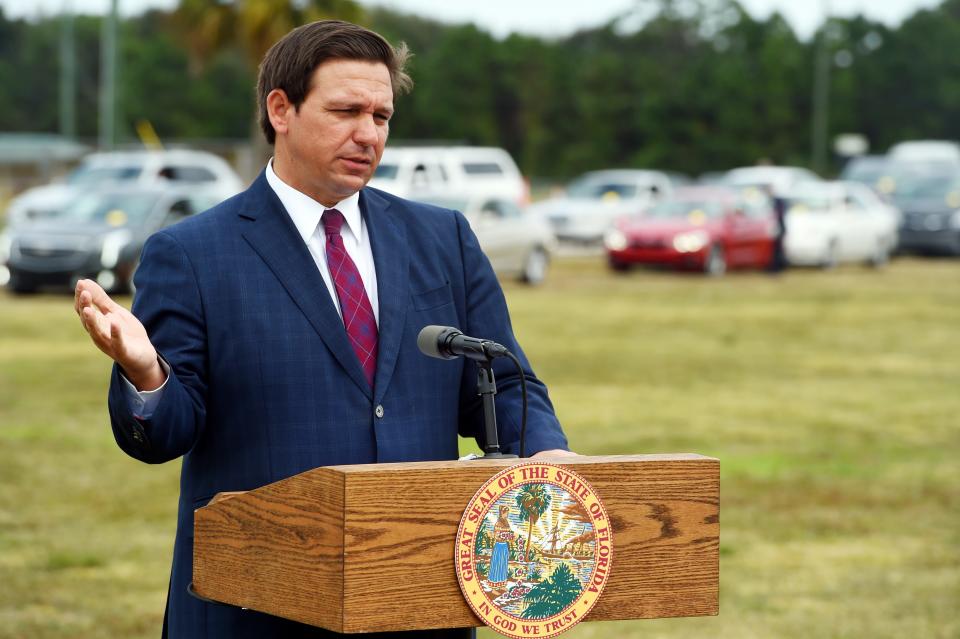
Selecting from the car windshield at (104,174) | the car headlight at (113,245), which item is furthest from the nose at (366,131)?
the car windshield at (104,174)

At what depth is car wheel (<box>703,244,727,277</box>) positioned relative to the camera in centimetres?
2928

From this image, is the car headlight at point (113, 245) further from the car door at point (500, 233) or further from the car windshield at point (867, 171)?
the car windshield at point (867, 171)

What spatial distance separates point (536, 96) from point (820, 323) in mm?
63124

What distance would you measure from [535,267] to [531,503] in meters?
24.3

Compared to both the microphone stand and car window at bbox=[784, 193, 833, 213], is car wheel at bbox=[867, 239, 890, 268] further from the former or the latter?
the microphone stand

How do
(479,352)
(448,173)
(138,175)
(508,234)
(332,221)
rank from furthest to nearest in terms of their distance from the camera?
(448,173), (138,175), (508,234), (332,221), (479,352)

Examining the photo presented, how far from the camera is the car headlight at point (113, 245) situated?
21.8 metres

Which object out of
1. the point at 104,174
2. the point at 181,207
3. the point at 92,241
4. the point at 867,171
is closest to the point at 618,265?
the point at 181,207

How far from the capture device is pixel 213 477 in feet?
10.6

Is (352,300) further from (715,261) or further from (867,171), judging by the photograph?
(867,171)

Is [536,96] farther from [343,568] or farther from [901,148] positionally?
[343,568]

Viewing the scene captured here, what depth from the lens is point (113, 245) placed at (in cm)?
2198

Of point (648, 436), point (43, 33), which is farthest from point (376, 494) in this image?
point (43, 33)

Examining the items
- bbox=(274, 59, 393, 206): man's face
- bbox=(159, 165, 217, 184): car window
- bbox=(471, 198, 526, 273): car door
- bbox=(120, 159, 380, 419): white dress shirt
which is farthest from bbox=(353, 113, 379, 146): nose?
bbox=(159, 165, 217, 184): car window
